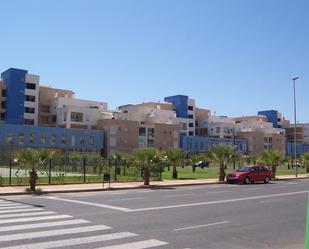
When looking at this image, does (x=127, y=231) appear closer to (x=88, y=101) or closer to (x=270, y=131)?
(x=88, y=101)

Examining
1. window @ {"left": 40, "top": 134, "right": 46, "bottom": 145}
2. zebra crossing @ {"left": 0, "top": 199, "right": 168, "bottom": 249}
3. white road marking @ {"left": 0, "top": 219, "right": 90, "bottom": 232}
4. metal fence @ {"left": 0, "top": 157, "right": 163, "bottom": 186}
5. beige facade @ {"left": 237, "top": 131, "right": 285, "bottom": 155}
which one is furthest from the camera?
beige facade @ {"left": 237, "top": 131, "right": 285, "bottom": 155}

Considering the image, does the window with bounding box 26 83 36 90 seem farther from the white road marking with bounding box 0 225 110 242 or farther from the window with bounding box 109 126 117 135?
the white road marking with bounding box 0 225 110 242

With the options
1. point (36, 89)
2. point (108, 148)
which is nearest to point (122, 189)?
point (108, 148)

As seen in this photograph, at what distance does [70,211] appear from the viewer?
1628 cm

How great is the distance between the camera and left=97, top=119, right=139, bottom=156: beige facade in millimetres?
101500

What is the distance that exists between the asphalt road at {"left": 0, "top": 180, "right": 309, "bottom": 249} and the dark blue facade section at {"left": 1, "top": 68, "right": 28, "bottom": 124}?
Answer: 83778 mm

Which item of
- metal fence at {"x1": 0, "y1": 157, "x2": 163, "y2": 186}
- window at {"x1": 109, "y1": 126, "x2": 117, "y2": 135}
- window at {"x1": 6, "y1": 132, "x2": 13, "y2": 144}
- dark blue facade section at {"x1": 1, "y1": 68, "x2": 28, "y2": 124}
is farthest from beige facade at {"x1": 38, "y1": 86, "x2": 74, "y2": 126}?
metal fence at {"x1": 0, "y1": 157, "x2": 163, "y2": 186}

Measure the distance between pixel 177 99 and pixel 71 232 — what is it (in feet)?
411

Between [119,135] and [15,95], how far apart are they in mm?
23910

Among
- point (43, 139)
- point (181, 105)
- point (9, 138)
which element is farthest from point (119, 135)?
point (181, 105)

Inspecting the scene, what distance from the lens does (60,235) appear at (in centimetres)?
1121

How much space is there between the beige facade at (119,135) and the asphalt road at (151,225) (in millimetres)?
82243

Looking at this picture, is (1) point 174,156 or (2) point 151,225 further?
(1) point 174,156

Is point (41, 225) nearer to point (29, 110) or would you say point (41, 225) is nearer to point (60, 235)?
point (60, 235)
